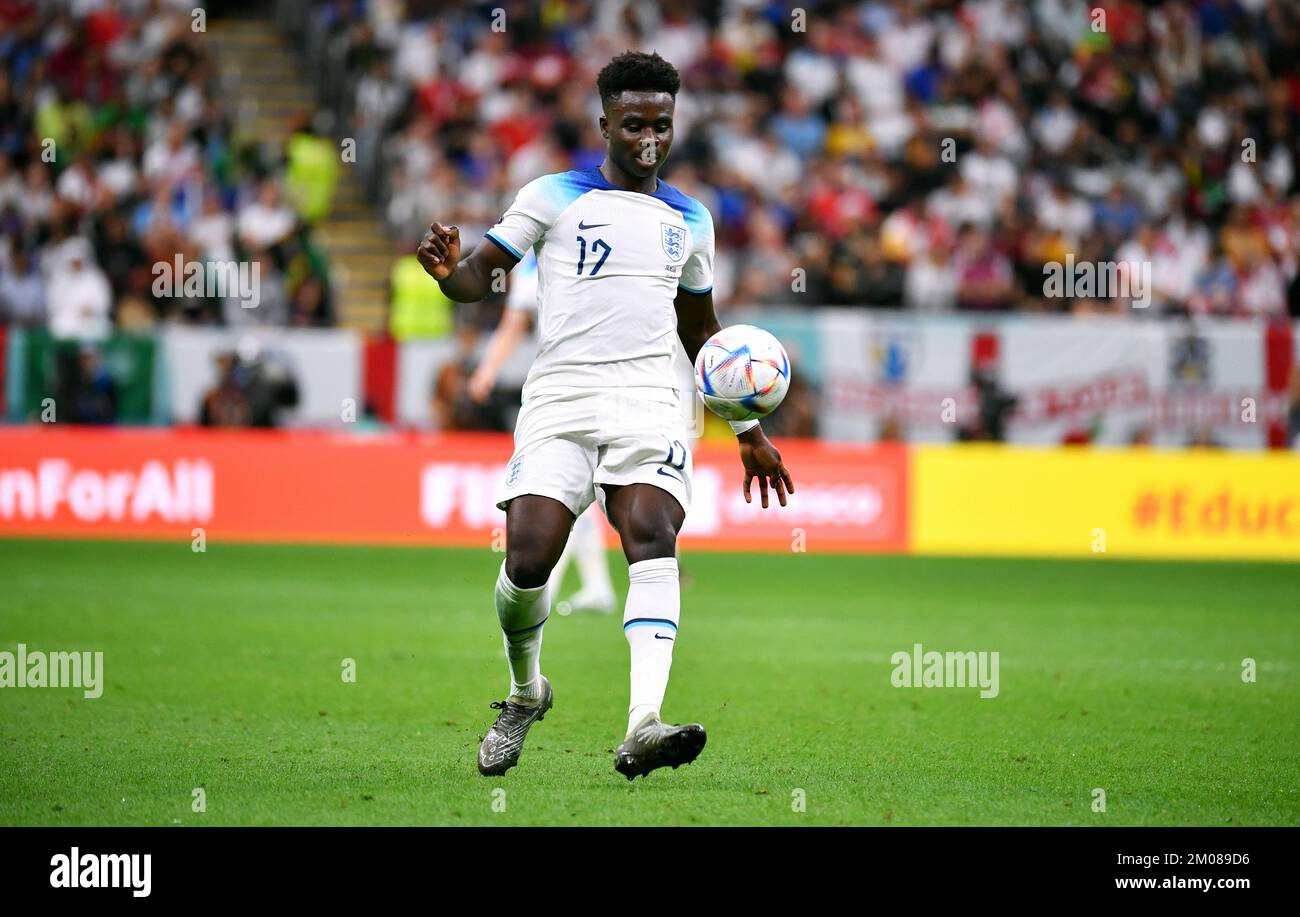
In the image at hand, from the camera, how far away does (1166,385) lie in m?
19.6

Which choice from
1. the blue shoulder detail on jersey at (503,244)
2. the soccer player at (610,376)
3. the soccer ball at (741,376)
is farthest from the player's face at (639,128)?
the soccer ball at (741,376)

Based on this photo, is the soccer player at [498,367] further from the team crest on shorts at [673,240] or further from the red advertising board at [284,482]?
the team crest on shorts at [673,240]

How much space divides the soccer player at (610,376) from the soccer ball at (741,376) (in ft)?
0.48

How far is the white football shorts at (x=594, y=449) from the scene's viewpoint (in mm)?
6758

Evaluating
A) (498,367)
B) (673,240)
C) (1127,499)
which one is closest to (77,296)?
(498,367)

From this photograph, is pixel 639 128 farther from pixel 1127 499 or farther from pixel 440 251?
pixel 1127 499

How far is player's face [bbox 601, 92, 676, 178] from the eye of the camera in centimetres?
675

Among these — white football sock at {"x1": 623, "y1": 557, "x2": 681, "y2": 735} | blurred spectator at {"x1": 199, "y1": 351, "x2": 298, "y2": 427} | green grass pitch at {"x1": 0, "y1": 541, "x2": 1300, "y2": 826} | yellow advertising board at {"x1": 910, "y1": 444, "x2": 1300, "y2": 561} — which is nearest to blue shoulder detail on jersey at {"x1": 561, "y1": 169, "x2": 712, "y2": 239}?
white football sock at {"x1": 623, "y1": 557, "x2": 681, "y2": 735}

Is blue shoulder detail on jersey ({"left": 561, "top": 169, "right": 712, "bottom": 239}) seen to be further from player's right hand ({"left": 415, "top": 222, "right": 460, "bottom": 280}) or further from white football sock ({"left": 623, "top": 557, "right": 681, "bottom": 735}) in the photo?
white football sock ({"left": 623, "top": 557, "right": 681, "bottom": 735})

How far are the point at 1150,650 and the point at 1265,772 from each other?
170 inches

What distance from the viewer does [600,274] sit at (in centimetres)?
684

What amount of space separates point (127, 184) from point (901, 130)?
30.9ft
